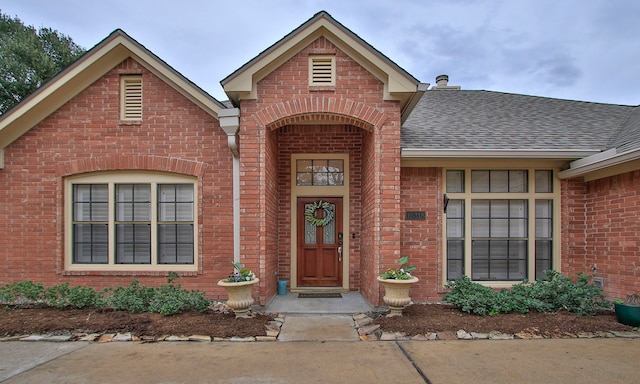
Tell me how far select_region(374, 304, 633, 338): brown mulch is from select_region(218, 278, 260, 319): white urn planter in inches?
80.3

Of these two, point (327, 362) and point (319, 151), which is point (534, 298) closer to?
point (327, 362)

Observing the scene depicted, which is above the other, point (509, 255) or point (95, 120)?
point (95, 120)

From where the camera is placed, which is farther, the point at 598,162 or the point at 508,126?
the point at 508,126

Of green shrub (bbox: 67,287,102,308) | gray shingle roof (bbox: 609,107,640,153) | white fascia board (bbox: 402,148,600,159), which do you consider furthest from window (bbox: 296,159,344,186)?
gray shingle roof (bbox: 609,107,640,153)

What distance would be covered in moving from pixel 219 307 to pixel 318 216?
277 centimetres

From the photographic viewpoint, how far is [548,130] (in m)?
7.56

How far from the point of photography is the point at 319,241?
7832mm

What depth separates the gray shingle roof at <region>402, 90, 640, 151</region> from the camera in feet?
22.3

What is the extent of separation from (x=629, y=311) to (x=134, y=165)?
8708 millimetres

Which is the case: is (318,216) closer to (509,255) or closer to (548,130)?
(509,255)

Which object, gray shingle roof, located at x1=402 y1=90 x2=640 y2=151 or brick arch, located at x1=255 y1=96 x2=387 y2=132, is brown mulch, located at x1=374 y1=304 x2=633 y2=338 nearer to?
gray shingle roof, located at x1=402 y1=90 x2=640 y2=151

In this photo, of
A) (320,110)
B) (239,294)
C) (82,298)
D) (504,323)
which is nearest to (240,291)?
(239,294)

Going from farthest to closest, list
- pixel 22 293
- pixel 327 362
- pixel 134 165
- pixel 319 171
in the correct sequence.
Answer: pixel 319 171, pixel 134 165, pixel 22 293, pixel 327 362

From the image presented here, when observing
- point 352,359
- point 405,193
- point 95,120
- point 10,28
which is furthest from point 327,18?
point 10,28
